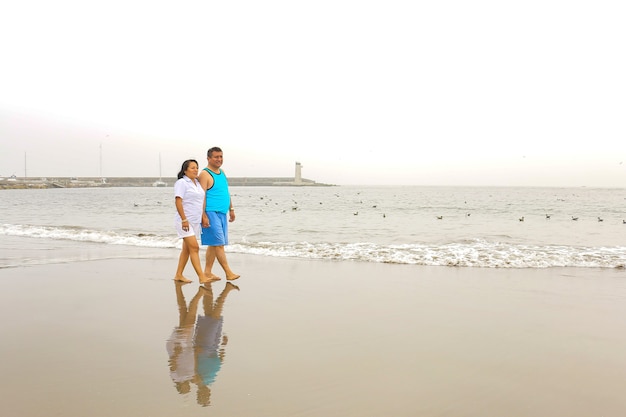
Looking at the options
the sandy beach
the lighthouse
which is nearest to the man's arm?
the sandy beach

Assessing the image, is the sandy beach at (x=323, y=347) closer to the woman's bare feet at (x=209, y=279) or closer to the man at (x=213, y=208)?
the woman's bare feet at (x=209, y=279)

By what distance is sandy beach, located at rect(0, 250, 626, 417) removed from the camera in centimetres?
265

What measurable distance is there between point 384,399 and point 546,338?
207cm

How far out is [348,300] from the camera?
523 cm

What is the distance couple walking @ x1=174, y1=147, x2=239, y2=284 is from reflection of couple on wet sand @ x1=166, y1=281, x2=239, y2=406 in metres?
1.26

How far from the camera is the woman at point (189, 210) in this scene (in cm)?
649

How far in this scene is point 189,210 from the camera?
21.7 ft

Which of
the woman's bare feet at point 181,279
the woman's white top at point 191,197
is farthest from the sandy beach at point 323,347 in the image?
the woman's white top at point 191,197

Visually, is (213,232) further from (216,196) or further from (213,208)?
(216,196)

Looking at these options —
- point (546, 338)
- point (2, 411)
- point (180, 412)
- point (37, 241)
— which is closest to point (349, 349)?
point (180, 412)

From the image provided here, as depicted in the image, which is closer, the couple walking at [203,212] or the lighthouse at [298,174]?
the couple walking at [203,212]

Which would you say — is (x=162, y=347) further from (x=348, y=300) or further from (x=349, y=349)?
(x=348, y=300)

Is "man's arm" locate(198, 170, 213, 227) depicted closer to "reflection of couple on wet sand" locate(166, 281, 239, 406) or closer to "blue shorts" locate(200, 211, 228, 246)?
"blue shorts" locate(200, 211, 228, 246)

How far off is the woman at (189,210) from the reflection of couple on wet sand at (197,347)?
3.90 ft
